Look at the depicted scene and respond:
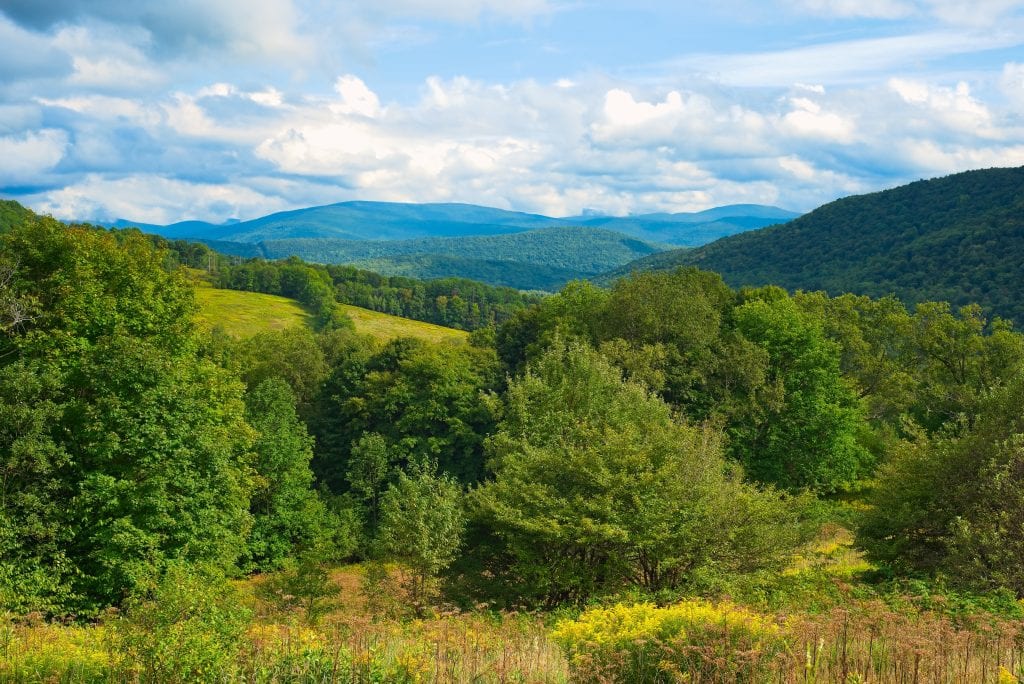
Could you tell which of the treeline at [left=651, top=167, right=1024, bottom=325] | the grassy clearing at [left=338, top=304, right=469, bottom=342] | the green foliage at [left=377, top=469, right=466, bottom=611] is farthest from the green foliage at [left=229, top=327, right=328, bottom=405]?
the treeline at [left=651, top=167, right=1024, bottom=325]

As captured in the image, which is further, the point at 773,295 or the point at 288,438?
the point at 773,295

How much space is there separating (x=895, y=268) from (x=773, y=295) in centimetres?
9527

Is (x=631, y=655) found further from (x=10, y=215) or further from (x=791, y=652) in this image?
(x=10, y=215)

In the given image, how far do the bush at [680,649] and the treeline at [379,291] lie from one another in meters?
115

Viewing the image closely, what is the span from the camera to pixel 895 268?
129 metres

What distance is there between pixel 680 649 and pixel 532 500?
10926 mm

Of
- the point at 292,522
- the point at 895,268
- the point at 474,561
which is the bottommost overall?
the point at 292,522

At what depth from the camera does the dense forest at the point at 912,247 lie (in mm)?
103688

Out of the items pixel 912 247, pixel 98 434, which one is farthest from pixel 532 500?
pixel 912 247

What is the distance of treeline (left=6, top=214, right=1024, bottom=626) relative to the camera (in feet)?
64.7

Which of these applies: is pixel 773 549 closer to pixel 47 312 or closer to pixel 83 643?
pixel 83 643

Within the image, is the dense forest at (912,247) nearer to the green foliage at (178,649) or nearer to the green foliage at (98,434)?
the green foliage at (98,434)

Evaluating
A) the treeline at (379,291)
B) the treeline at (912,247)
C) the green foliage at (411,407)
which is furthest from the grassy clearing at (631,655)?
the treeline at (379,291)

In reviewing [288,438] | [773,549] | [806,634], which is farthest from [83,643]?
[288,438]
